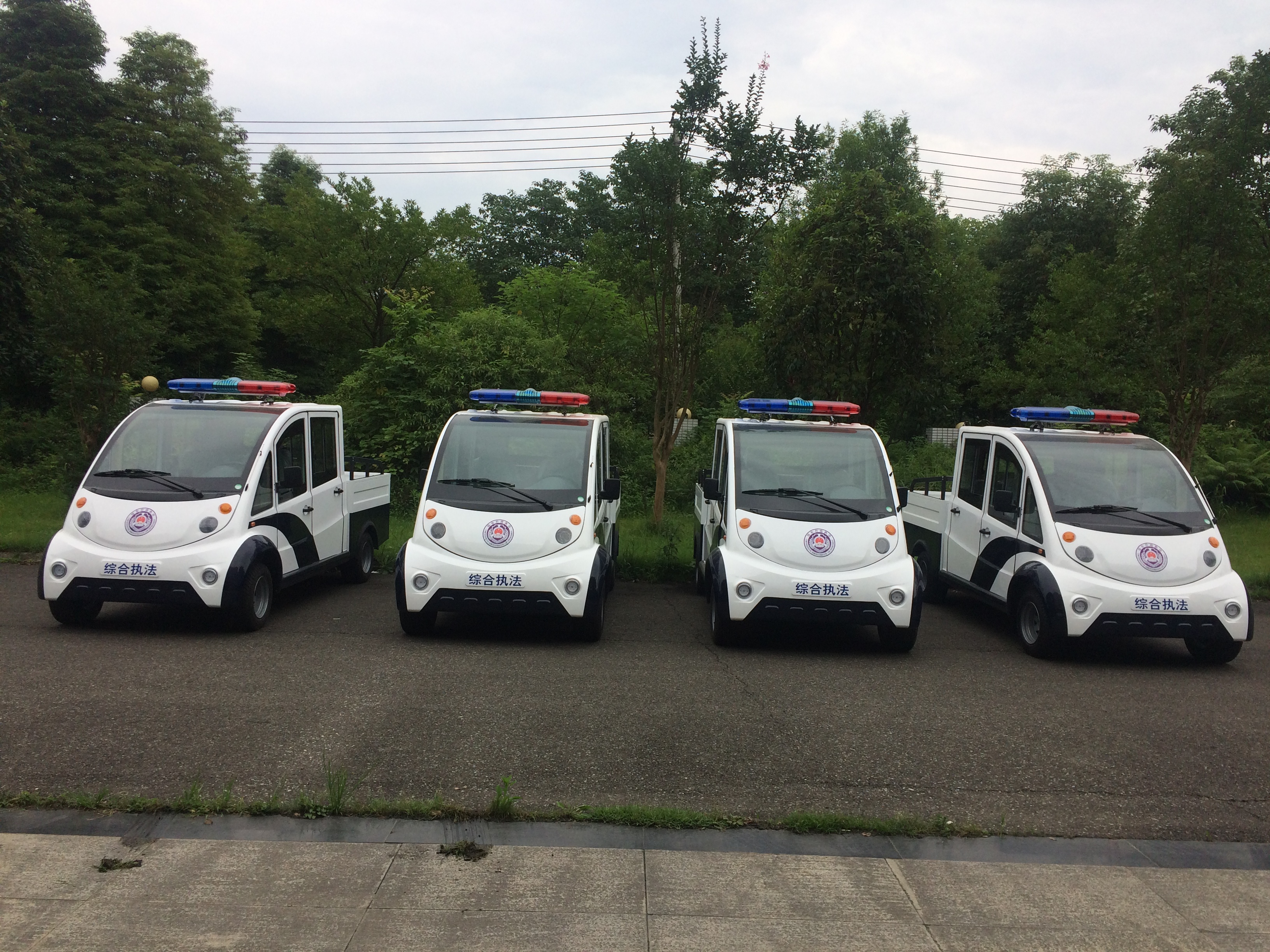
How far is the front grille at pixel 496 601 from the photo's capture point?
8.38 metres

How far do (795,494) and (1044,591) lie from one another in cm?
233

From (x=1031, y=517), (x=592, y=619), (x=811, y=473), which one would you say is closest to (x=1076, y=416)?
(x=1031, y=517)

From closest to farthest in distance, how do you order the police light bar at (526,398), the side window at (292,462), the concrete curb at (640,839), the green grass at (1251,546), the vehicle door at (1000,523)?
the concrete curb at (640,839) → the vehicle door at (1000,523) → the side window at (292,462) → the police light bar at (526,398) → the green grass at (1251,546)

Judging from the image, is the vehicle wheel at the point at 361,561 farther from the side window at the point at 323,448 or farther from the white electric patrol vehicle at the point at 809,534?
the white electric patrol vehicle at the point at 809,534

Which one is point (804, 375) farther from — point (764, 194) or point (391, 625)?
point (391, 625)

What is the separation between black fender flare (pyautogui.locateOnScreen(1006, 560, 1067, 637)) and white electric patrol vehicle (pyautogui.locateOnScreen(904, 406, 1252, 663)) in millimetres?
11

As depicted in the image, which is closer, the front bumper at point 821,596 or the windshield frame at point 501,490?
the front bumper at point 821,596

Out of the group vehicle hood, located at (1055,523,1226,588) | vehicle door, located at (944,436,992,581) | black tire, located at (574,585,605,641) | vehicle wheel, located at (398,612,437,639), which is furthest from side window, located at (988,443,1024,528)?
vehicle wheel, located at (398,612,437,639)

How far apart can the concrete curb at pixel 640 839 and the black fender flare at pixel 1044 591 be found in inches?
144

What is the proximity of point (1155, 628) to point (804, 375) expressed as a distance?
24.5ft

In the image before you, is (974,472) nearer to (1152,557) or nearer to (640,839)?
(1152,557)

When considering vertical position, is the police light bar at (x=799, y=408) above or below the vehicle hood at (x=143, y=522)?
above

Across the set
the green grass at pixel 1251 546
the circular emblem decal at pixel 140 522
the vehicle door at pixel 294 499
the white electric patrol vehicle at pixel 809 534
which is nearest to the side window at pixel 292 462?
the vehicle door at pixel 294 499

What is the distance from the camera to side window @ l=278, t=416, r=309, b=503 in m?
9.56
